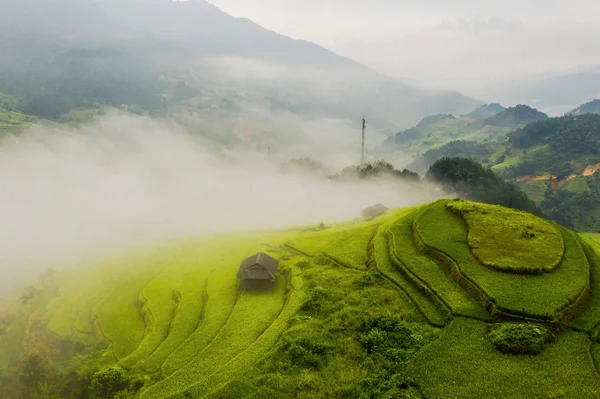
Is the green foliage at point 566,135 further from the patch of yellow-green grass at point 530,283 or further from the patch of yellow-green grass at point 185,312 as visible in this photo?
the patch of yellow-green grass at point 185,312

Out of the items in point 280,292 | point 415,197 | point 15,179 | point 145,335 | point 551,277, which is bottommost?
point 145,335

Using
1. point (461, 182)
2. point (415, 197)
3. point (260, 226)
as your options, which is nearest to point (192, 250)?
Result: point (260, 226)

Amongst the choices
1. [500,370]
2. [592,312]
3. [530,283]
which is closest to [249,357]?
[500,370]

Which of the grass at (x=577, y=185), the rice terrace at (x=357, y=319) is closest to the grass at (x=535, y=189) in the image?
the grass at (x=577, y=185)

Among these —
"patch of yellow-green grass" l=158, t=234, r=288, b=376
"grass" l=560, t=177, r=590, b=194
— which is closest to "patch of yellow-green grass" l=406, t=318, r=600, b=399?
"patch of yellow-green grass" l=158, t=234, r=288, b=376

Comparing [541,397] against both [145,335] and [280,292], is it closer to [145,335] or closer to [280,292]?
[280,292]

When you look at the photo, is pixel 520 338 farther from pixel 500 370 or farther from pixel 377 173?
pixel 377 173

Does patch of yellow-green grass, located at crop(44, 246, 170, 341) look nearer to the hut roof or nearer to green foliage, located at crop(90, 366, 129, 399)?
green foliage, located at crop(90, 366, 129, 399)
